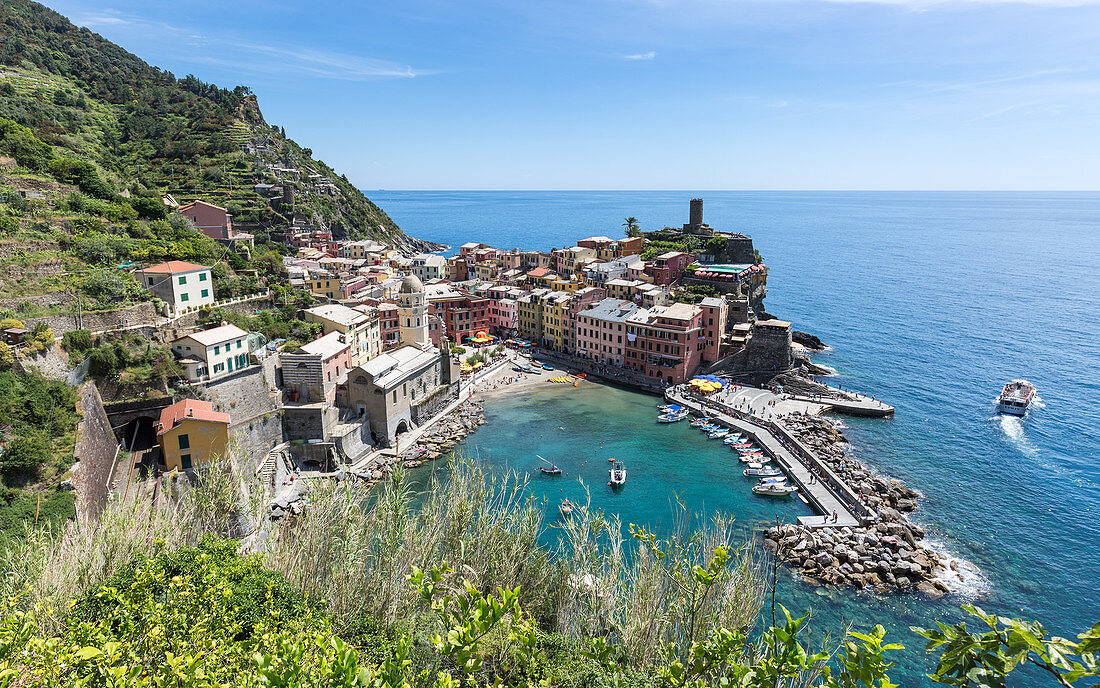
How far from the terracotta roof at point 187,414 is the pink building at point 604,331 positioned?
34.6 m

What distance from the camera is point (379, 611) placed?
15.9 m

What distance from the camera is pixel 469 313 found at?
200 ft

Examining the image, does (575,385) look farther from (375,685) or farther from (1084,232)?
(1084,232)

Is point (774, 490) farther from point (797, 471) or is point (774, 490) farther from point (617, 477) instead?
point (617, 477)

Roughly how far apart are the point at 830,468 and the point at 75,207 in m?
52.4

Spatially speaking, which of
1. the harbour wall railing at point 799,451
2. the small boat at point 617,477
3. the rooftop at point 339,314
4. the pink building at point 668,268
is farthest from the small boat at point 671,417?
the pink building at point 668,268

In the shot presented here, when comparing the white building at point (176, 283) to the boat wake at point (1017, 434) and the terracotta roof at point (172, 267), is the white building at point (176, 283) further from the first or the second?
the boat wake at point (1017, 434)

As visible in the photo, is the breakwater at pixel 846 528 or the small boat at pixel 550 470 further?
the small boat at pixel 550 470

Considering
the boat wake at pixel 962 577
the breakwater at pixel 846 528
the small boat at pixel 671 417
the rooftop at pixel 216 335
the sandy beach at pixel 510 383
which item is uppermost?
the rooftop at pixel 216 335

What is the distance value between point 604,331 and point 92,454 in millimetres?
40098

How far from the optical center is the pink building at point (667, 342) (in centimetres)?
5066

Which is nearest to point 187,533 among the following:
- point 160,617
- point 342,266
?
point 160,617

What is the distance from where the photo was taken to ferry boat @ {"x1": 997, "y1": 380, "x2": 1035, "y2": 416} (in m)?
43.8

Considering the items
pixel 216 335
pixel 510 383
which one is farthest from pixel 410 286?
pixel 216 335
